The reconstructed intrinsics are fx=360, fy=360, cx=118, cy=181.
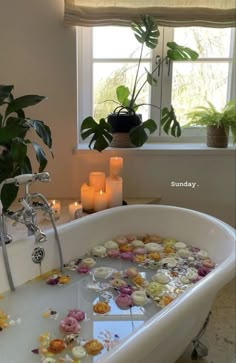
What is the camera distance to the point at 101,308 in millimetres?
1465

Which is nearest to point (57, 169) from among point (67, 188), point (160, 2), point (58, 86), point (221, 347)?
point (67, 188)

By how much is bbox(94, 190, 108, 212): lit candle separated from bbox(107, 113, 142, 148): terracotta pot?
1.29 feet

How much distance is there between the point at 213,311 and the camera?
2037mm

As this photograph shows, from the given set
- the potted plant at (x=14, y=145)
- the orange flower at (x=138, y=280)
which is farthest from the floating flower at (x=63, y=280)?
the potted plant at (x=14, y=145)

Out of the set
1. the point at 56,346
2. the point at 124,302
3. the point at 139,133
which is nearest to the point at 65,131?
the point at 139,133

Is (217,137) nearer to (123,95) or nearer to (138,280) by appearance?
(123,95)

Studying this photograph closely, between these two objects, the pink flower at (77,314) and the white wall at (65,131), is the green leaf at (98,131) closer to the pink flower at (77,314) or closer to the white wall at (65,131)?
the white wall at (65,131)

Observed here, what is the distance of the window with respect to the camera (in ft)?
7.91

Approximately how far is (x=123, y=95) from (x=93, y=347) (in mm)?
1589

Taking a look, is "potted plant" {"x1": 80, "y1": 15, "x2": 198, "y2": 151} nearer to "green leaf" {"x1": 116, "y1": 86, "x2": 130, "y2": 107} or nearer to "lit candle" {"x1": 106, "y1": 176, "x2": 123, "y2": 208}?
"green leaf" {"x1": 116, "y1": 86, "x2": 130, "y2": 107}

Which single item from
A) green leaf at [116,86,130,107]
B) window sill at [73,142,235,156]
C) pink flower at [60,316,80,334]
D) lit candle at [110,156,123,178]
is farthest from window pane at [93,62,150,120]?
pink flower at [60,316,80,334]

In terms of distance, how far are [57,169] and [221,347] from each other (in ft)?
4.55

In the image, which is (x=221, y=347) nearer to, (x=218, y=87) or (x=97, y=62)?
(x=218, y=87)

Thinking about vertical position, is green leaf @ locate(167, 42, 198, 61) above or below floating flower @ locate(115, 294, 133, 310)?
above
